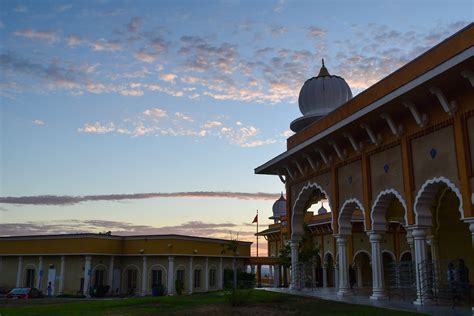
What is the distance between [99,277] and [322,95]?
74.5 ft

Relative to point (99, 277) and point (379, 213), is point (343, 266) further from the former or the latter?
point (99, 277)

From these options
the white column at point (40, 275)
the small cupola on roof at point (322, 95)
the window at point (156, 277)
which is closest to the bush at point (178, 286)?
the window at point (156, 277)

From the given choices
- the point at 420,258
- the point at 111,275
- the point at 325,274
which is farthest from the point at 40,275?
the point at 420,258

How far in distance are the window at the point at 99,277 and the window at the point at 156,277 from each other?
11.9 feet

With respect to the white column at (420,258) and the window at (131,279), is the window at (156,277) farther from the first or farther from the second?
the white column at (420,258)

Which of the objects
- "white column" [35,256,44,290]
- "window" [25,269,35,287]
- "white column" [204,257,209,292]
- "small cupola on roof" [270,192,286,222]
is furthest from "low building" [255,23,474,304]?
"small cupola on roof" [270,192,286,222]

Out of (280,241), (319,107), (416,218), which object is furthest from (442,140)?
(280,241)

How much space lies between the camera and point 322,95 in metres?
23.3

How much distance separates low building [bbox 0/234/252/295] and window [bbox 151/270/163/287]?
0.24ft

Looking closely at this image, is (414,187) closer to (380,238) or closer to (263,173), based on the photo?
(380,238)

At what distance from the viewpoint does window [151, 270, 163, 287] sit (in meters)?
37.2

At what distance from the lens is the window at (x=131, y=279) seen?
38094mm

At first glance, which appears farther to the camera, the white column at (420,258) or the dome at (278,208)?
the dome at (278,208)

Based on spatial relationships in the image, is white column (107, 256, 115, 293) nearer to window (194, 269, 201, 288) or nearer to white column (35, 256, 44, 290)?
white column (35, 256, 44, 290)
